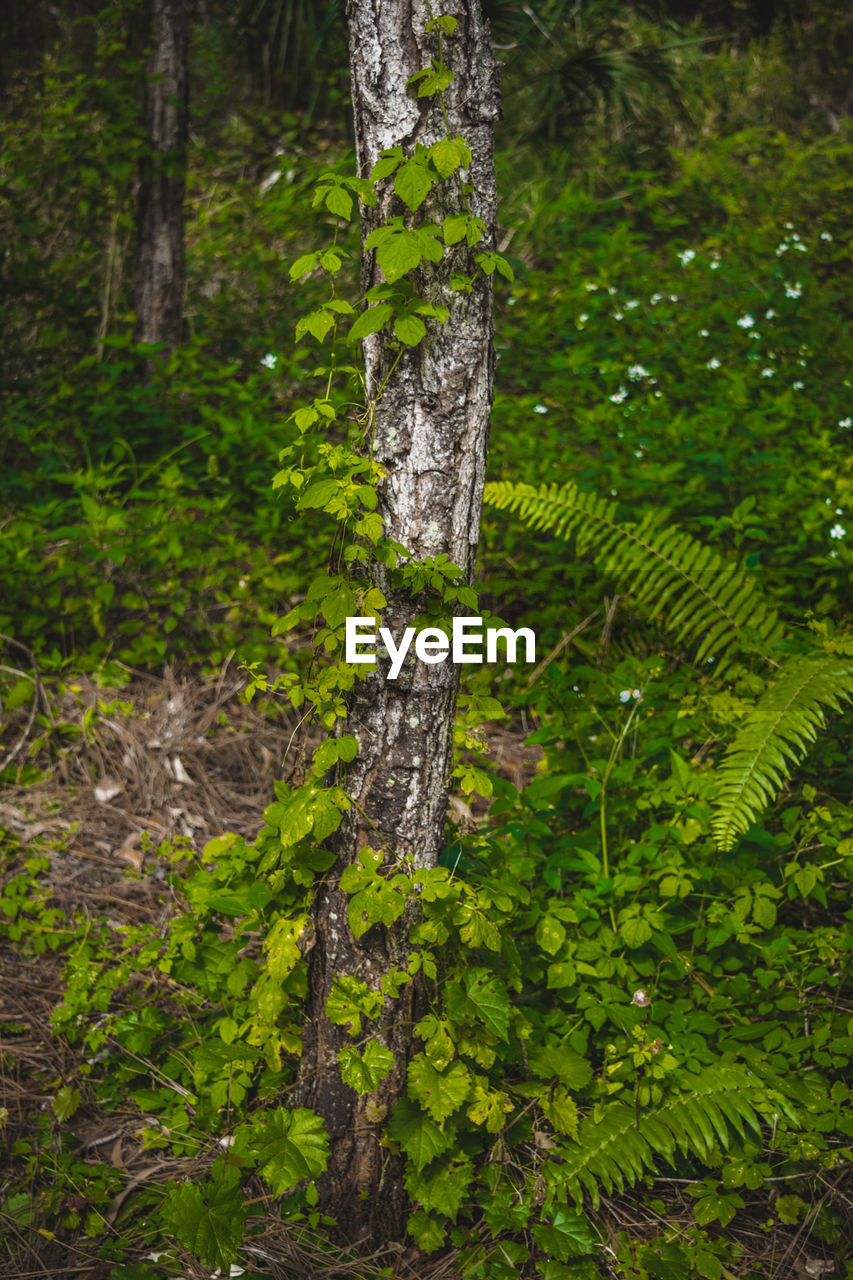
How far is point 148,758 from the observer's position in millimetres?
3168

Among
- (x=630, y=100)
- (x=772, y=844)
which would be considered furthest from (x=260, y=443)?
(x=630, y=100)

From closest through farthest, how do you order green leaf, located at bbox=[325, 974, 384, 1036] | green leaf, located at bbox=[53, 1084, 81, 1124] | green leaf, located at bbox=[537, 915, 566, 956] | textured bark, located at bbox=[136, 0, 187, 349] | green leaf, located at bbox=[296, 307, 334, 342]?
green leaf, located at bbox=[296, 307, 334, 342] → green leaf, located at bbox=[325, 974, 384, 1036] → green leaf, located at bbox=[537, 915, 566, 956] → green leaf, located at bbox=[53, 1084, 81, 1124] → textured bark, located at bbox=[136, 0, 187, 349]

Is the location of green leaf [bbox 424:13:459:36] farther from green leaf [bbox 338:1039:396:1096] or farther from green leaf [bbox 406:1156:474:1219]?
green leaf [bbox 406:1156:474:1219]

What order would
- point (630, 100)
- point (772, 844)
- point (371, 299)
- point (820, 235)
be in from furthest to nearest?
point (630, 100), point (820, 235), point (772, 844), point (371, 299)

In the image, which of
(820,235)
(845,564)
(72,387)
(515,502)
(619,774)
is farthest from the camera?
(820,235)

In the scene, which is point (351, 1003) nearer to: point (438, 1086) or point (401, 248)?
point (438, 1086)

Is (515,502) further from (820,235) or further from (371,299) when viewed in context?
(820,235)

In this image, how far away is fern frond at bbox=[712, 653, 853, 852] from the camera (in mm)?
2037

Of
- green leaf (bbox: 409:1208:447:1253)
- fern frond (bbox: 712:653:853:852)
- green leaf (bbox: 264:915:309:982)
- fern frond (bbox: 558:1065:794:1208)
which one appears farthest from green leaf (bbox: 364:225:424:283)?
green leaf (bbox: 409:1208:447:1253)

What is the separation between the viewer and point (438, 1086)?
5.49 ft

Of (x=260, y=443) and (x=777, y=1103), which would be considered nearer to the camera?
(x=777, y=1103)

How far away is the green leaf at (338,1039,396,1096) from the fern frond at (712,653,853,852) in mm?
893

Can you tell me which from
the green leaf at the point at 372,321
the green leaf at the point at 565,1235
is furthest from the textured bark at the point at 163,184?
the green leaf at the point at 565,1235

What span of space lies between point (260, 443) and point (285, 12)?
17.4 ft
